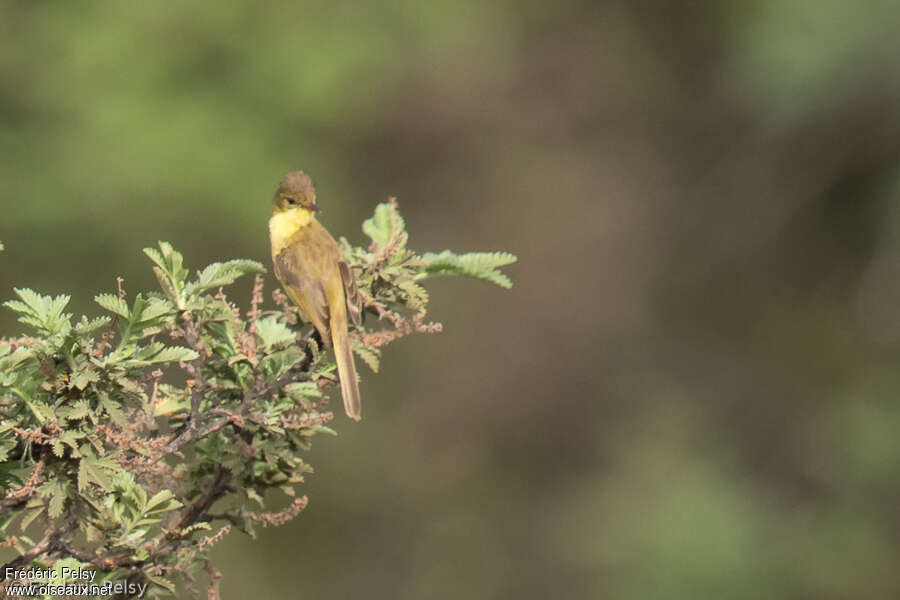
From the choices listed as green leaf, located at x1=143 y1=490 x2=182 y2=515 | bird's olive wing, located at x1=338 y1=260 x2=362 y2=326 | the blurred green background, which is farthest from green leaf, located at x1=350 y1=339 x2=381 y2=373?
the blurred green background

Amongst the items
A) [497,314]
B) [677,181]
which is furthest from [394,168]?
[677,181]

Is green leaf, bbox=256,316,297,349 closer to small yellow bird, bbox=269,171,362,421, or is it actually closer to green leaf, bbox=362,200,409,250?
small yellow bird, bbox=269,171,362,421

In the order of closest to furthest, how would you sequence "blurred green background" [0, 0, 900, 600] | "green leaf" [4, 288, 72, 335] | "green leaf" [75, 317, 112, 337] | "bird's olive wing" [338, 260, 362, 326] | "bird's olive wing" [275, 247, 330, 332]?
"green leaf" [75, 317, 112, 337]
"green leaf" [4, 288, 72, 335]
"bird's olive wing" [338, 260, 362, 326]
"bird's olive wing" [275, 247, 330, 332]
"blurred green background" [0, 0, 900, 600]

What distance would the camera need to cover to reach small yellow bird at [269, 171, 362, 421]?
3.63 metres

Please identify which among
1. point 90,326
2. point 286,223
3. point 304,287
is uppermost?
point 286,223

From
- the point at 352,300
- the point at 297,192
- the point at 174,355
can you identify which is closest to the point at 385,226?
the point at 352,300

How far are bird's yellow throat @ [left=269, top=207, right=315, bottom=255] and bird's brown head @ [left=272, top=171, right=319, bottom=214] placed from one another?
0.02 m

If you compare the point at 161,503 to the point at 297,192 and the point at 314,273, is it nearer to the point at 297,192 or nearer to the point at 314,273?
the point at 314,273

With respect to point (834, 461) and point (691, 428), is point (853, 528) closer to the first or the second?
point (834, 461)

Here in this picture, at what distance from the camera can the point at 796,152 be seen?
42.3ft

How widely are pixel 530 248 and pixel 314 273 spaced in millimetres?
10186

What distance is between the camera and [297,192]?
493 centimetres

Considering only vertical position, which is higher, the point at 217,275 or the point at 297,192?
the point at 297,192

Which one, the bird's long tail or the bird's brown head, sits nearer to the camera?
the bird's long tail
